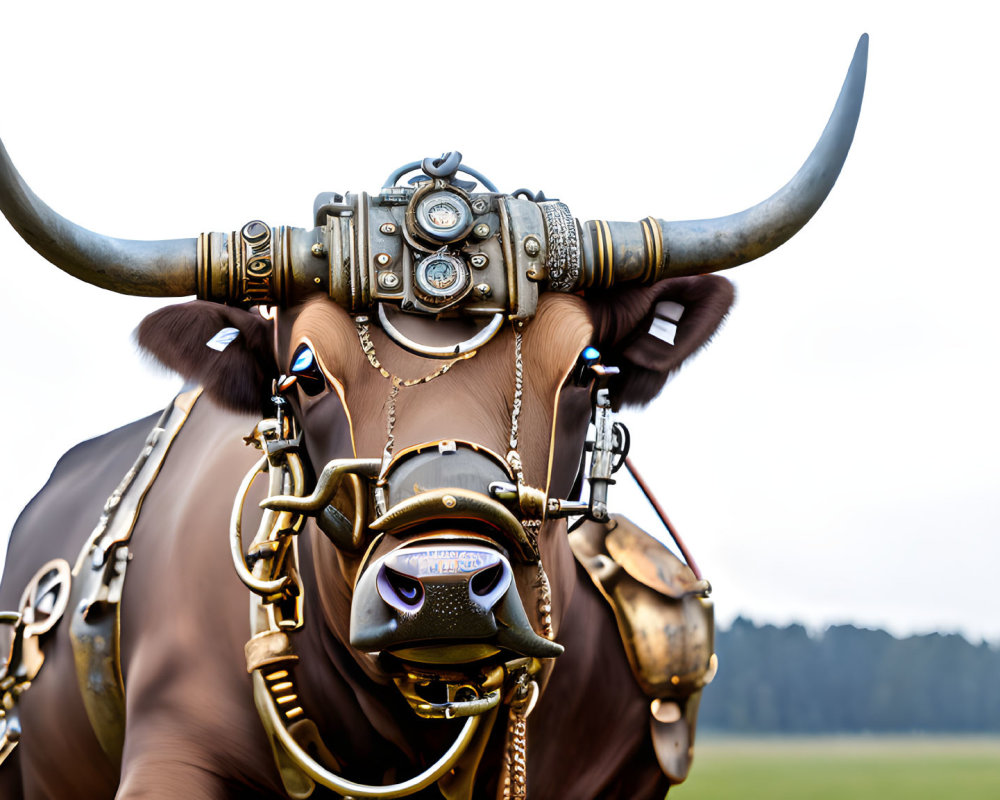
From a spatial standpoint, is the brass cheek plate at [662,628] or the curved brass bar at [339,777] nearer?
the curved brass bar at [339,777]

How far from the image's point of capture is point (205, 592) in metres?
5.26

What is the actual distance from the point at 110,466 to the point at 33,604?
94 cm

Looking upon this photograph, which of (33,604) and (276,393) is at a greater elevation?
(276,393)

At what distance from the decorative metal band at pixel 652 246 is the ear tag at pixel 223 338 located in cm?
148

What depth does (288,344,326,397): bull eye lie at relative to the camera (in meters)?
4.58

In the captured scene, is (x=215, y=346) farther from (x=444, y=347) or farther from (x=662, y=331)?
(x=662, y=331)

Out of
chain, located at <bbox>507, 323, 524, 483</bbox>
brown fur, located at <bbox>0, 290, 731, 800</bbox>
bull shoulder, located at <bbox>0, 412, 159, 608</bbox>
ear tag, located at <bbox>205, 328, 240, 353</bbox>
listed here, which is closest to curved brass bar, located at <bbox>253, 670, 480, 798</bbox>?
brown fur, located at <bbox>0, 290, 731, 800</bbox>

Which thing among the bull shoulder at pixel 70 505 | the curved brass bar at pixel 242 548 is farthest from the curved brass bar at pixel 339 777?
the bull shoulder at pixel 70 505

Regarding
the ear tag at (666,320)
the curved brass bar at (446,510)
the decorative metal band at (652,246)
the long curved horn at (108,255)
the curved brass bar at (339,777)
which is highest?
the decorative metal band at (652,246)

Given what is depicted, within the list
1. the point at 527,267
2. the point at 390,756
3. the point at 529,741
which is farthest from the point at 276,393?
the point at 529,741

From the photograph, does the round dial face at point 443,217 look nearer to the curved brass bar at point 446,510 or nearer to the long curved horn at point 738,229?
the long curved horn at point 738,229

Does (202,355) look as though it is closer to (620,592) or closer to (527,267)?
(527,267)

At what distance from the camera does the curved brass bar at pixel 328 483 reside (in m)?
4.28

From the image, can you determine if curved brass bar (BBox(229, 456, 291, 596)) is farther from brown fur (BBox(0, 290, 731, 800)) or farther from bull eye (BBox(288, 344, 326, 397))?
bull eye (BBox(288, 344, 326, 397))
